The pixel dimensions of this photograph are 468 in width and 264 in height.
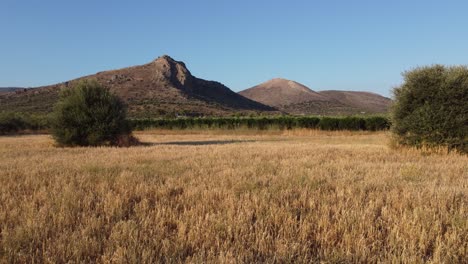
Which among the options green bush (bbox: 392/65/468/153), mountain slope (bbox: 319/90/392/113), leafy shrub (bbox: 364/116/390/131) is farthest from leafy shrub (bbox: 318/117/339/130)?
mountain slope (bbox: 319/90/392/113)

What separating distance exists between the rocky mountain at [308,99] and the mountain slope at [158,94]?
65.3ft

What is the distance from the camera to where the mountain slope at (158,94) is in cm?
7769

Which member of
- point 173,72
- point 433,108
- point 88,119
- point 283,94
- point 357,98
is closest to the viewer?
point 433,108

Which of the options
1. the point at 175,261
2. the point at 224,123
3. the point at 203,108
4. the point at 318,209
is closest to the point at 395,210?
the point at 318,209

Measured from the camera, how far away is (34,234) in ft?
11.3

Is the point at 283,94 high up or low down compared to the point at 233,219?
up

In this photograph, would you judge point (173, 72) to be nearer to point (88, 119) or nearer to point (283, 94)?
point (283, 94)

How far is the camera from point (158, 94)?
96875mm

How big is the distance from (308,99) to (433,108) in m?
137

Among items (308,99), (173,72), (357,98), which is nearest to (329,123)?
(173,72)

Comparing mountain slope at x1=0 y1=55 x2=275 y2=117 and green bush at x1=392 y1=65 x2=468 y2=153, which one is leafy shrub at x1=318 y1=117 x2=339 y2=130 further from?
mountain slope at x1=0 y1=55 x2=275 y2=117

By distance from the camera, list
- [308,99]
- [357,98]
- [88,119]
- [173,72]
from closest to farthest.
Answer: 1. [88,119]
2. [173,72]
3. [308,99]
4. [357,98]

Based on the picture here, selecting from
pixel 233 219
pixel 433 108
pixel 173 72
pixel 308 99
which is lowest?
pixel 233 219

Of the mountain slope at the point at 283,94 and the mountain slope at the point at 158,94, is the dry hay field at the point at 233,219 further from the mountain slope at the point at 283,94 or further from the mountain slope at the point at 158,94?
the mountain slope at the point at 283,94
